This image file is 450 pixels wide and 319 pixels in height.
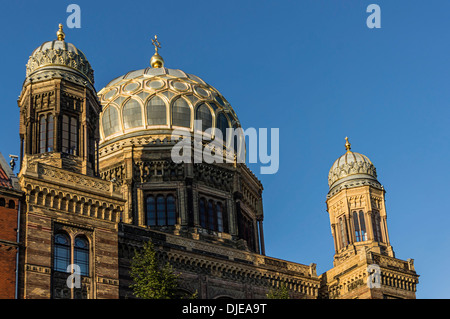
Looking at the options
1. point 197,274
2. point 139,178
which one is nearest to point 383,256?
point 197,274

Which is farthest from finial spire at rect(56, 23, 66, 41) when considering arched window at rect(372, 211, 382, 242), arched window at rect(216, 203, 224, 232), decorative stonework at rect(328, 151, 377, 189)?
arched window at rect(372, 211, 382, 242)

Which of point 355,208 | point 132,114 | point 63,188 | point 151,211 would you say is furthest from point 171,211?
point 63,188

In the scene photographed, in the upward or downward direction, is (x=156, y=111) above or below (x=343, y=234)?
above

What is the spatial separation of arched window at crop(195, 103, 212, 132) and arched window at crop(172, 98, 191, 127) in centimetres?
78

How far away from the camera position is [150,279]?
42281mm

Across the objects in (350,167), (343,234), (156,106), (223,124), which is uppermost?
(156,106)

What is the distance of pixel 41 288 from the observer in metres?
40.9

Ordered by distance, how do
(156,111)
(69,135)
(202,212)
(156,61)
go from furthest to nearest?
1. (156,61)
2. (156,111)
3. (202,212)
4. (69,135)

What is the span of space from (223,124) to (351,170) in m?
10.4

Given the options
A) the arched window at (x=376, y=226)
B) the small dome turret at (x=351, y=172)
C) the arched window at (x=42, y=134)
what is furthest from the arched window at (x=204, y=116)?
the arched window at (x=42, y=134)

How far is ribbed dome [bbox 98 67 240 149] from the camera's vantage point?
63156 mm

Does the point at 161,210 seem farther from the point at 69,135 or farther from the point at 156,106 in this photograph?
the point at 69,135
